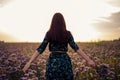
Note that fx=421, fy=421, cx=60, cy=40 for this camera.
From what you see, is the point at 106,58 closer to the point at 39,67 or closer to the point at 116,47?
the point at 39,67

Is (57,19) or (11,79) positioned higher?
(57,19)

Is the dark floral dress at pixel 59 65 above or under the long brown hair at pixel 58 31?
under

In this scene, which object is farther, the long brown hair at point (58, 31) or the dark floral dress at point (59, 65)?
the dark floral dress at point (59, 65)

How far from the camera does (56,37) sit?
9219 millimetres

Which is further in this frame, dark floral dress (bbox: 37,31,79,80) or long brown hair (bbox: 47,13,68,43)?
dark floral dress (bbox: 37,31,79,80)

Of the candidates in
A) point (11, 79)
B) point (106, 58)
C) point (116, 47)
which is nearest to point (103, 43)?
point (116, 47)

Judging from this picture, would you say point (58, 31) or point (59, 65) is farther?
point (59, 65)

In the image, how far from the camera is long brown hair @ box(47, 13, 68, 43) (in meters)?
9.22

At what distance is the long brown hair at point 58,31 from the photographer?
9.22m

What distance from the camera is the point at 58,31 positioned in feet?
30.2

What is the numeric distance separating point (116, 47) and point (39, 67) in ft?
25.9

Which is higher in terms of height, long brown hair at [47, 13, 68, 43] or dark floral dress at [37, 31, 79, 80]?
long brown hair at [47, 13, 68, 43]

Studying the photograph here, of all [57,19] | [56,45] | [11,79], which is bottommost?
[11,79]

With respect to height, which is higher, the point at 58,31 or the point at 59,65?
the point at 58,31
